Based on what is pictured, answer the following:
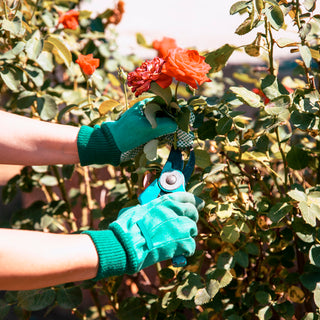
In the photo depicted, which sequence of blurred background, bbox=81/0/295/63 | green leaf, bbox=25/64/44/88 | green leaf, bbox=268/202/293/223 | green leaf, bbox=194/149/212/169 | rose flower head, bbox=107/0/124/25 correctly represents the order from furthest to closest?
1. blurred background, bbox=81/0/295/63
2. rose flower head, bbox=107/0/124/25
3. green leaf, bbox=25/64/44/88
4. green leaf, bbox=194/149/212/169
5. green leaf, bbox=268/202/293/223

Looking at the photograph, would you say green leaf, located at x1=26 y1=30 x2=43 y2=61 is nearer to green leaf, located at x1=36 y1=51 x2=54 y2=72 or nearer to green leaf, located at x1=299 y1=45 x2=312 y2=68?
green leaf, located at x1=36 y1=51 x2=54 y2=72

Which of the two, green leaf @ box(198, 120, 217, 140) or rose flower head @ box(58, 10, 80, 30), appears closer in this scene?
green leaf @ box(198, 120, 217, 140)

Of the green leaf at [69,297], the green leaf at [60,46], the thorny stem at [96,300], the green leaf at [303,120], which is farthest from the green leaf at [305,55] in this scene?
the thorny stem at [96,300]

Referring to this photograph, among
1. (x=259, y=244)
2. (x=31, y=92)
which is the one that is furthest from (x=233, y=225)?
(x=31, y=92)

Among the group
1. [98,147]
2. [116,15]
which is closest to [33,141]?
[98,147]

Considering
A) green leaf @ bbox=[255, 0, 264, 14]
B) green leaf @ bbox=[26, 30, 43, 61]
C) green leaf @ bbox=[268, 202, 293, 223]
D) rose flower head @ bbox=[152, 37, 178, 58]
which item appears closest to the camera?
green leaf @ bbox=[255, 0, 264, 14]

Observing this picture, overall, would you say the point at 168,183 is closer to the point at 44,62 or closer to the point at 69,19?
the point at 44,62

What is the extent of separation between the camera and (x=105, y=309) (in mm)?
1986

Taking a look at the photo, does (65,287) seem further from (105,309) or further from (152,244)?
(152,244)

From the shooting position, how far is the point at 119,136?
1207mm

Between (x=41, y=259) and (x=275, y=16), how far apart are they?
0.79 meters

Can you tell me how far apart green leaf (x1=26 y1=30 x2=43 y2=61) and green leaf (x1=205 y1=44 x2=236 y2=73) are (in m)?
0.55

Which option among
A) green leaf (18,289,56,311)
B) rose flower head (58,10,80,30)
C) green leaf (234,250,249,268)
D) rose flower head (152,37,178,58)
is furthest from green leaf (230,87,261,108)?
green leaf (18,289,56,311)

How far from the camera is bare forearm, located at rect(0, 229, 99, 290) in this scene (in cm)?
93
